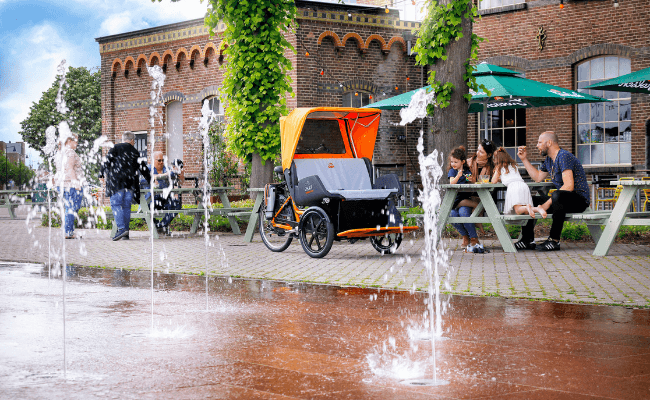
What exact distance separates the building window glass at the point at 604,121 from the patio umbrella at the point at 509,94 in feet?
11.2

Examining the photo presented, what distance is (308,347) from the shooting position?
4.73 metres

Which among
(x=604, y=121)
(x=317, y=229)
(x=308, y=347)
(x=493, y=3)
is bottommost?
(x=308, y=347)

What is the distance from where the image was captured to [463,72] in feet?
44.1

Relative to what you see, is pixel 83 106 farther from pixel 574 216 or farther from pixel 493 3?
pixel 574 216

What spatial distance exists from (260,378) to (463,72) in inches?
408

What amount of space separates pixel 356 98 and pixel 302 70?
78.1 inches

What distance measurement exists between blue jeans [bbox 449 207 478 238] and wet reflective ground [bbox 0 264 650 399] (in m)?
4.20

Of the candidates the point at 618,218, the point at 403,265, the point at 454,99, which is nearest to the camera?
the point at 403,265

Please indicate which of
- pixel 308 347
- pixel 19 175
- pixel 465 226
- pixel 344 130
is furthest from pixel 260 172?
pixel 19 175

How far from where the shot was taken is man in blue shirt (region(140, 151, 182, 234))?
15914mm

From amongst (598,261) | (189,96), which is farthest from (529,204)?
(189,96)

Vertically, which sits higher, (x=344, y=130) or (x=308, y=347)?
(x=344, y=130)

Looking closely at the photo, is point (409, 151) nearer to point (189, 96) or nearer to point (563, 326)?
point (189, 96)

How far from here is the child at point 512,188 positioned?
10898 mm
